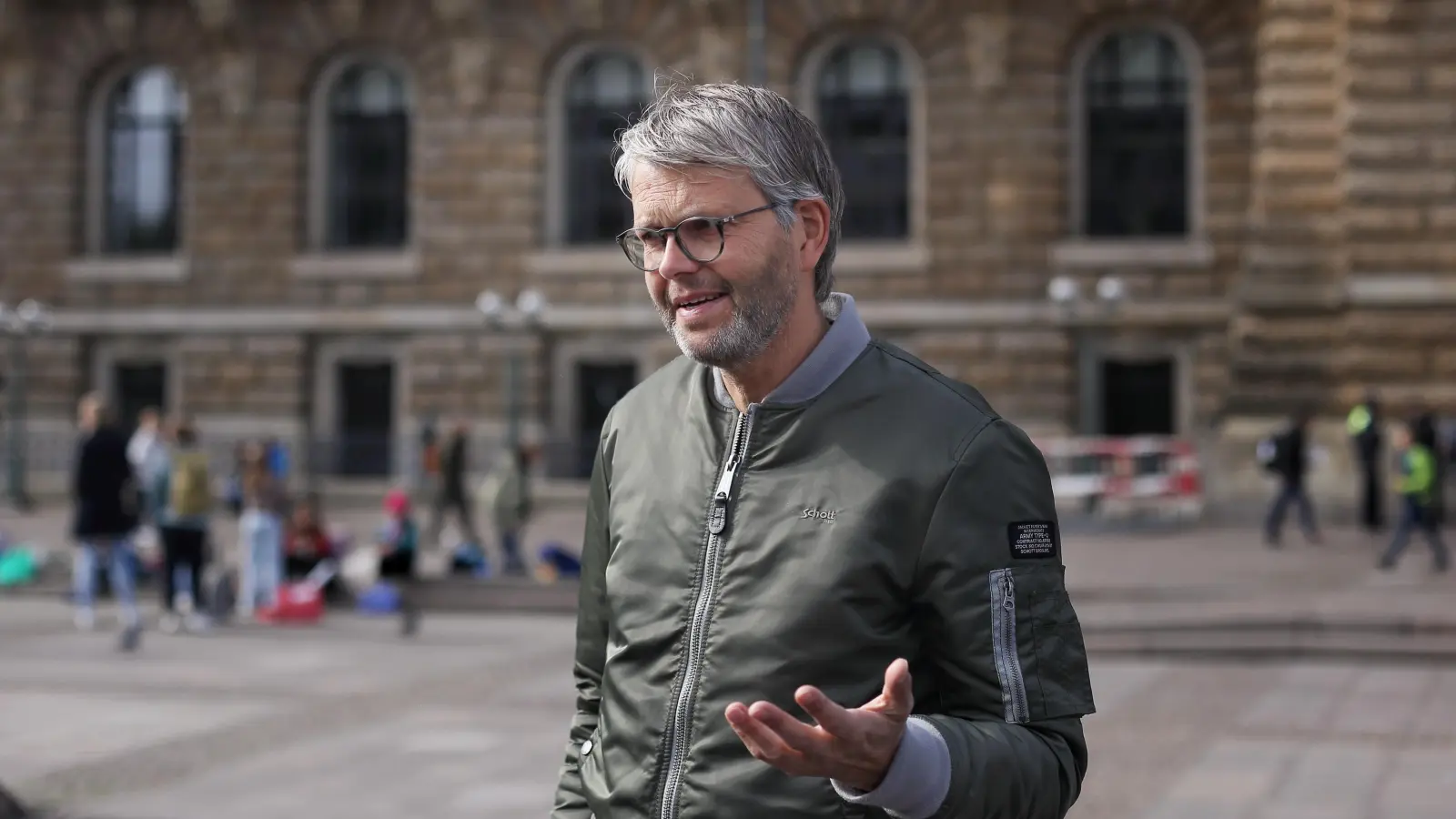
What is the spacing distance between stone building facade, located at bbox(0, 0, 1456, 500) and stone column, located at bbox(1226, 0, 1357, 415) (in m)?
0.04

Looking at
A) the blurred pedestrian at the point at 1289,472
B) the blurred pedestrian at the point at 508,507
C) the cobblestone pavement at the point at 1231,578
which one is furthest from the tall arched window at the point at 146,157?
the blurred pedestrian at the point at 1289,472

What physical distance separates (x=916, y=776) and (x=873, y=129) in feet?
84.6

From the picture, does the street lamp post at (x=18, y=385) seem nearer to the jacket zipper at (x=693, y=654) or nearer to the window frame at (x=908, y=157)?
the window frame at (x=908, y=157)

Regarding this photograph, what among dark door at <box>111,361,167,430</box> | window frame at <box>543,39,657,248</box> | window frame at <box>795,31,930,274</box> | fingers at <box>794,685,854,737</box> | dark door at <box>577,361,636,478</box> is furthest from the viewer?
dark door at <box>111,361,167,430</box>

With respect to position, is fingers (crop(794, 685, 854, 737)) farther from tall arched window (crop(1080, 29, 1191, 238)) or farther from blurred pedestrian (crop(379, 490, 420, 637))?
tall arched window (crop(1080, 29, 1191, 238))

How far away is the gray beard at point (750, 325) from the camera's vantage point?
2.52 meters

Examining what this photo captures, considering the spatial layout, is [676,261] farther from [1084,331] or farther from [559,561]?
[1084,331]

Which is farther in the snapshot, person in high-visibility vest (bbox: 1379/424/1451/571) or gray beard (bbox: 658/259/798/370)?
person in high-visibility vest (bbox: 1379/424/1451/571)

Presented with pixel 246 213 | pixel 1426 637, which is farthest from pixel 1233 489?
pixel 246 213

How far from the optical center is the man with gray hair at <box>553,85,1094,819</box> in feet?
7.69

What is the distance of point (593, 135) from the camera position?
1125 inches

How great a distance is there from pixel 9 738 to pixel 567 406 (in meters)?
19.0

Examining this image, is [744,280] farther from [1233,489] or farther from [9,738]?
[1233,489]

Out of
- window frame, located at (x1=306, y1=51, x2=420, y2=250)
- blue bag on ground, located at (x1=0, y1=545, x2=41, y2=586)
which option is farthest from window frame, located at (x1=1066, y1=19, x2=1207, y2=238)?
blue bag on ground, located at (x1=0, y1=545, x2=41, y2=586)
